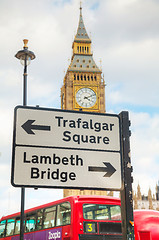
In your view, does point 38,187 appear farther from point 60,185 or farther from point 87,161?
point 87,161

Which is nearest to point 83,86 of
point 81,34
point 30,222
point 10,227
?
point 81,34

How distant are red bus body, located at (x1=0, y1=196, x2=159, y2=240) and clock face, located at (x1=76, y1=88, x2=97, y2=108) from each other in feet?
209

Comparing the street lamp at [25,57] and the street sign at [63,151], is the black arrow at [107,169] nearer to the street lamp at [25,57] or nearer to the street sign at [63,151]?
the street sign at [63,151]

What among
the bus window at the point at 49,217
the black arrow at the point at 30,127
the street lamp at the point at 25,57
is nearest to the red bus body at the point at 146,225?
the bus window at the point at 49,217

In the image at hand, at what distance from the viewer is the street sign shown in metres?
3.23

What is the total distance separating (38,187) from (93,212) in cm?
1147

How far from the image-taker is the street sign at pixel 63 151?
10.6ft

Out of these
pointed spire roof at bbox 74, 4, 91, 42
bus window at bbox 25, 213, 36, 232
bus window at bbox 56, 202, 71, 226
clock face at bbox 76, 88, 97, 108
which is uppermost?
pointed spire roof at bbox 74, 4, 91, 42

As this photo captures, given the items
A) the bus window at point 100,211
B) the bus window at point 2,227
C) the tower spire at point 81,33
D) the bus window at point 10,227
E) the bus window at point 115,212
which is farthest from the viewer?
the tower spire at point 81,33

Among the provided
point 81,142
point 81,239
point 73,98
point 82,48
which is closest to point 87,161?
point 81,142

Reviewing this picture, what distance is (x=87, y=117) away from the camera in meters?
3.59

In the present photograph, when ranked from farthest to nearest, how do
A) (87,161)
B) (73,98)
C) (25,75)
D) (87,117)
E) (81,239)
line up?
(73,98), (81,239), (25,75), (87,117), (87,161)

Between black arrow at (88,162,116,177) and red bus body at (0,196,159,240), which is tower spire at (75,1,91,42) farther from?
black arrow at (88,162,116,177)

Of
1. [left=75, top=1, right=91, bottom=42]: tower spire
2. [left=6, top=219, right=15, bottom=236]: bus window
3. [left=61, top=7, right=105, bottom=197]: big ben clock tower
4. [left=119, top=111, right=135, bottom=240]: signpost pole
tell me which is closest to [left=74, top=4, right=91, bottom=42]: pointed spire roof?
[left=75, top=1, right=91, bottom=42]: tower spire
